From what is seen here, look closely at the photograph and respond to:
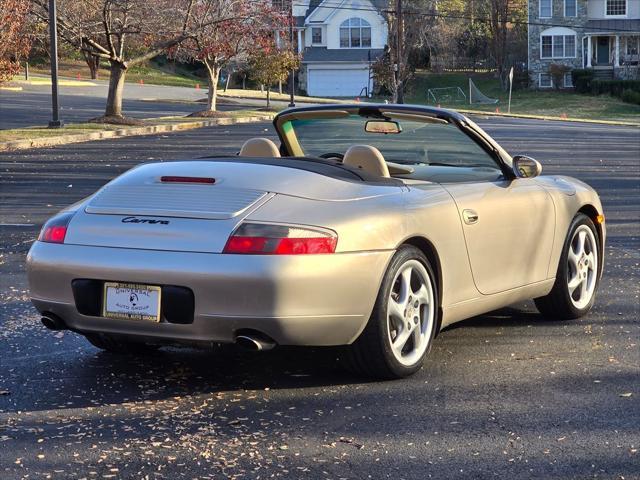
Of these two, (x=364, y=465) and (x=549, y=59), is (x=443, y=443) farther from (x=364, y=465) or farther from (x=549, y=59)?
(x=549, y=59)

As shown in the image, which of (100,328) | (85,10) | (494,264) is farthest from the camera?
(85,10)

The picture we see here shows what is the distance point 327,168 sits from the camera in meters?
5.94

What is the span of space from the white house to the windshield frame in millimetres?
66768

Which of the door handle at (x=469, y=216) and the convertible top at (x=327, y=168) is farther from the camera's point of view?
the door handle at (x=469, y=216)

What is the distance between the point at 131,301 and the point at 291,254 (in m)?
0.80

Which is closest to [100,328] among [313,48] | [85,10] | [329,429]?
[329,429]

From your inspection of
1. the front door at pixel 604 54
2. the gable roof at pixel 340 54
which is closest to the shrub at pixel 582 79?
the front door at pixel 604 54

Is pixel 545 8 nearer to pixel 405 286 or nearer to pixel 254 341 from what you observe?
pixel 405 286

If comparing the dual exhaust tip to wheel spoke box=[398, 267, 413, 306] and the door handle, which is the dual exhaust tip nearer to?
wheel spoke box=[398, 267, 413, 306]

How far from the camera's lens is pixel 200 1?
35469 mm

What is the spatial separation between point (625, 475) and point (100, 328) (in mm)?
2530

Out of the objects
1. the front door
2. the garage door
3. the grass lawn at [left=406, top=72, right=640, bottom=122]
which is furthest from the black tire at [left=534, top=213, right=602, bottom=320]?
the front door

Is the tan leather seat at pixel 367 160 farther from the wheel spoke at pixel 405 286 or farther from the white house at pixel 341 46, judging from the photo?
the white house at pixel 341 46

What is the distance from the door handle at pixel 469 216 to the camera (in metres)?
6.17
